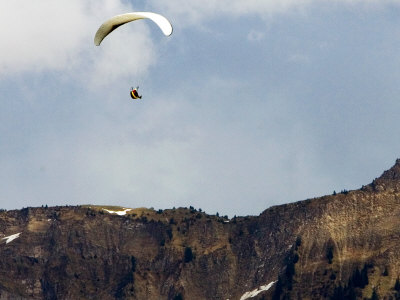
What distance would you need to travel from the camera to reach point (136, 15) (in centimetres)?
14488

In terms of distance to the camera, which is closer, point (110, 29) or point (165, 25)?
point (165, 25)

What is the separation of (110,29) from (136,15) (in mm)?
5407

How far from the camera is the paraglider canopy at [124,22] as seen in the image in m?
140

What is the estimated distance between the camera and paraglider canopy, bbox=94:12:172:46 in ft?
459

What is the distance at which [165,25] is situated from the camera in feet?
456

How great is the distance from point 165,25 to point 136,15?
723 cm

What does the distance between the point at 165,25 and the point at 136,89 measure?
35.4ft

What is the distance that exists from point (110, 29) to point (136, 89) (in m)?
8.96

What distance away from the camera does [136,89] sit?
146 metres

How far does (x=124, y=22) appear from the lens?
147 m
